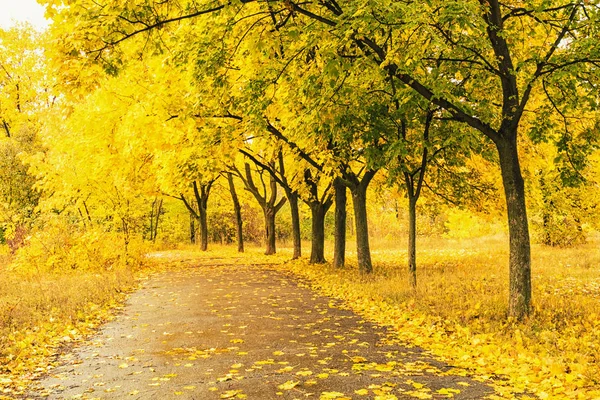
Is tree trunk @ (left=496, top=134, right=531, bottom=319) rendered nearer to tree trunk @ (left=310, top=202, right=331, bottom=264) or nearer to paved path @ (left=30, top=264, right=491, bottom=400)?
paved path @ (left=30, top=264, right=491, bottom=400)

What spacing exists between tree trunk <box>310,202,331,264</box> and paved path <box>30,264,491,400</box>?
946 centimetres

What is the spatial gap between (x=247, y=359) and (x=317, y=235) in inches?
593

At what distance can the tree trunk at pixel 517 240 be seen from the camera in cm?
901

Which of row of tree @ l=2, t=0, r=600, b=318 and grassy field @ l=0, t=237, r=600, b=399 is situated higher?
row of tree @ l=2, t=0, r=600, b=318

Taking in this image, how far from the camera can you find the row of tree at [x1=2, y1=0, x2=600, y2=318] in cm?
753

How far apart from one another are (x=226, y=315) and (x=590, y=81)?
7.89 meters

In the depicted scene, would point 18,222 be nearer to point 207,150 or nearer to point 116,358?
point 207,150

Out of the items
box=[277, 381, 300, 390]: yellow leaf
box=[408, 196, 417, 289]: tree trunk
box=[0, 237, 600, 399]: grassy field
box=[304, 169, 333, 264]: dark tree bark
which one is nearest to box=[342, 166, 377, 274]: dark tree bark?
box=[0, 237, 600, 399]: grassy field

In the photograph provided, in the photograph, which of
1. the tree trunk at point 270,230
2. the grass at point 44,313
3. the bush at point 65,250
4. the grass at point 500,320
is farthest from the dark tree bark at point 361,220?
the tree trunk at point 270,230

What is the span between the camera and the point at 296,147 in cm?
1691

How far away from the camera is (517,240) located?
9.02 meters

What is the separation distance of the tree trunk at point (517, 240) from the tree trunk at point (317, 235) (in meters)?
12.8

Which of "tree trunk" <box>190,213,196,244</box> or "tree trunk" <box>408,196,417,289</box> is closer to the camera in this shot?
"tree trunk" <box>408,196,417,289</box>

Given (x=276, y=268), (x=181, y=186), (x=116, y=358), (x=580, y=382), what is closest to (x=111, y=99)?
(x=181, y=186)
